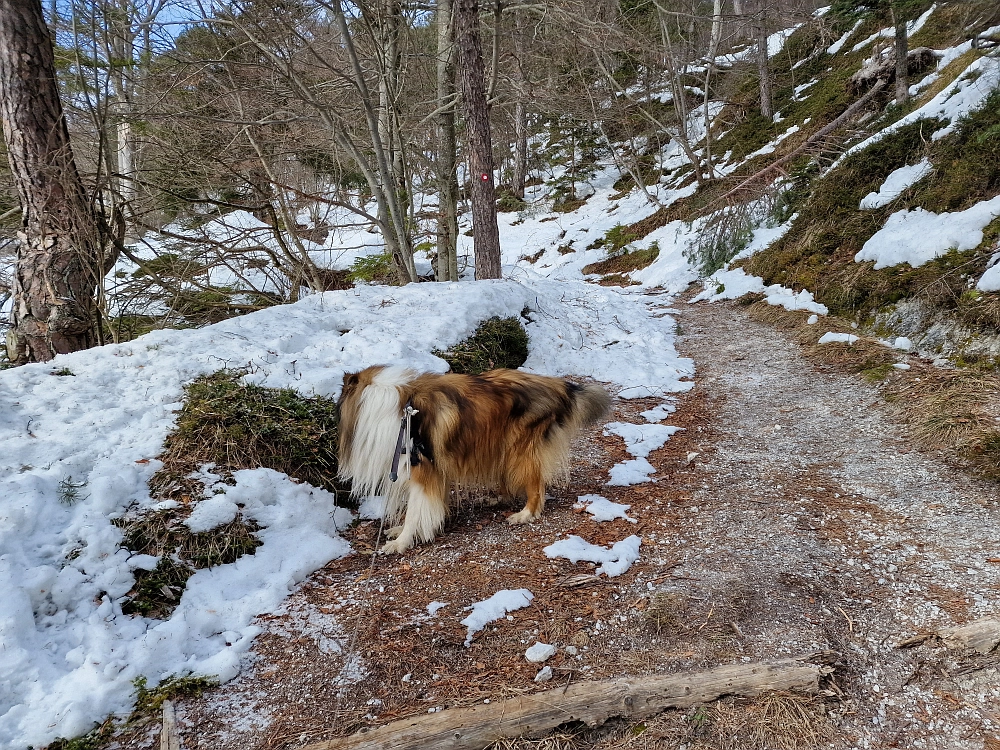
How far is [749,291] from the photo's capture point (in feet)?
32.1

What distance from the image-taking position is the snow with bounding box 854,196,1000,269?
5957mm

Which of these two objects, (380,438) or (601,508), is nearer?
→ (380,438)

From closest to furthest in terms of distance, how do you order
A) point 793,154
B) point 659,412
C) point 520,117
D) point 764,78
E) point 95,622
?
point 95,622, point 659,412, point 793,154, point 764,78, point 520,117

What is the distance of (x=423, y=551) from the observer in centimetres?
354

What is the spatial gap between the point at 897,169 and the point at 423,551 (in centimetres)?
915

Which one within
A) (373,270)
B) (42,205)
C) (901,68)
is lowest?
(373,270)

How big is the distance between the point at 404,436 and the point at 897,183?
8542 millimetres

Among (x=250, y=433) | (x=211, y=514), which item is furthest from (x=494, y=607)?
(x=250, y=433)

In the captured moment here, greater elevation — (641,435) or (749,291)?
(749,291)

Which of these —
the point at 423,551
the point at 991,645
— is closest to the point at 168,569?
the point at 423,551

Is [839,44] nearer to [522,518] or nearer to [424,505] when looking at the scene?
[522,518]

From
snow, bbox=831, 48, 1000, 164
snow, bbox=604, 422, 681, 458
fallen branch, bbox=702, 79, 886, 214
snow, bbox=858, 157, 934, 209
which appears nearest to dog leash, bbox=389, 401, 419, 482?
snow, bbox=604, 422, 681, 458

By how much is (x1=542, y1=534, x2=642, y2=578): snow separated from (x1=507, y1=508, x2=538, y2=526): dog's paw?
367mm

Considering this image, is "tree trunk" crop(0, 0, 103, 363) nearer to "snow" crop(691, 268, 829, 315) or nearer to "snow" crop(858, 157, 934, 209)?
"snow" crop(691, 268, 829, 315)
